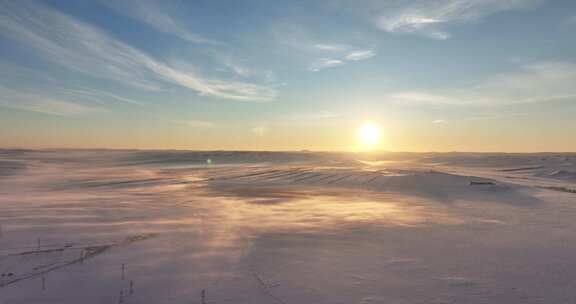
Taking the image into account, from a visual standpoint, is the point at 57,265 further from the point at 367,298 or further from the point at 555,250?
the point at 555,250

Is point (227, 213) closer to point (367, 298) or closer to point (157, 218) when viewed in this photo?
point (157, 218)

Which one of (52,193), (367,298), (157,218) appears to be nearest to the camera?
(367,298)

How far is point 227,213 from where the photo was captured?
13.7 meters

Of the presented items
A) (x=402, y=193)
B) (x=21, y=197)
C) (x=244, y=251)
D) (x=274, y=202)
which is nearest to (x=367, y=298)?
(x=244, y=251)

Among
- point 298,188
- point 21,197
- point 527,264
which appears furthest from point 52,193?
point 527,264

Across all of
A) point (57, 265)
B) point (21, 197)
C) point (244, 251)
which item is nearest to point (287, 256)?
point (244, 251)

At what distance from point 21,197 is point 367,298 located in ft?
61.7

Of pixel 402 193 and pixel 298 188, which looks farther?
pixel 298 188

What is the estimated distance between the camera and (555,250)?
880 cm

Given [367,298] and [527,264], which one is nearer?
[367,298]

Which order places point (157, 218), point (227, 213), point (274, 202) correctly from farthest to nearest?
point (274, 202) < point (227, 213) < point (157, 218)

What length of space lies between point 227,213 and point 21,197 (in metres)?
11.8

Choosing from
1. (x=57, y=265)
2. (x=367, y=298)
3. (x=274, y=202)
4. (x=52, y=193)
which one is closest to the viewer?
(x=367, y=298)

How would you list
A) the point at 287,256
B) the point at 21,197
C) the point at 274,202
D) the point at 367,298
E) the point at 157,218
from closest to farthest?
the point at 367,298
the point at 287,256
the point at 157,218
the point at 274,202
the point at 21,197
